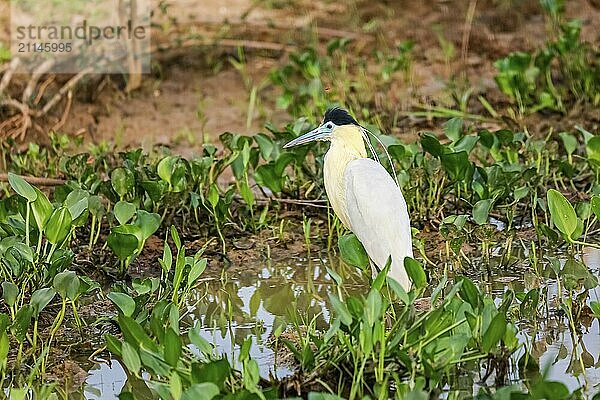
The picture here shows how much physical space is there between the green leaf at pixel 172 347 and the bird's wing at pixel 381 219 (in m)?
1.33

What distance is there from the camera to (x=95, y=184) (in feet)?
20.5

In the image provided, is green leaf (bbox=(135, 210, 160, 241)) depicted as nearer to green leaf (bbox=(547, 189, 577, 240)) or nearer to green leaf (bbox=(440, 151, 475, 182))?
green leaf (bbox=(440, 151, 475, 182))

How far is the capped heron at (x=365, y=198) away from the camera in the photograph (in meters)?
5.04

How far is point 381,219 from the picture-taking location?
5.04 meters

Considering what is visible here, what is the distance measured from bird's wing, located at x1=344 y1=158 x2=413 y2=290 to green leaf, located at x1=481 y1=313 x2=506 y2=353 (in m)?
0.88

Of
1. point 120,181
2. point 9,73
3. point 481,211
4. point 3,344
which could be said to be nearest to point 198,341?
point 3,344

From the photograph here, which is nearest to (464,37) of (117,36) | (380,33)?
(380,33)

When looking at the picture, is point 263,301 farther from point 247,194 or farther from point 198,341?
point 198,341

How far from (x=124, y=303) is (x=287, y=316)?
1082 millimetres

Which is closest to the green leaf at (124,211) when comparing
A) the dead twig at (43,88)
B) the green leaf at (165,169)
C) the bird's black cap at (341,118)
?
the green leaf at (165,169)

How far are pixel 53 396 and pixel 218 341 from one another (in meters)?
0.85

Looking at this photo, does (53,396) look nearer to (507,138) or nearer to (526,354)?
Result: (526,354)

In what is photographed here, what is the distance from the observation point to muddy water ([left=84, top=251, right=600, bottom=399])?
15.0 ft

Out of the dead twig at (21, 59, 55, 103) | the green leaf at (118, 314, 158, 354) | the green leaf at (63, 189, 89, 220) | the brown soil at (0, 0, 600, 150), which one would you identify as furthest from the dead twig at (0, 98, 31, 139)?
the green leaf at (118, 314, 158, 354)
